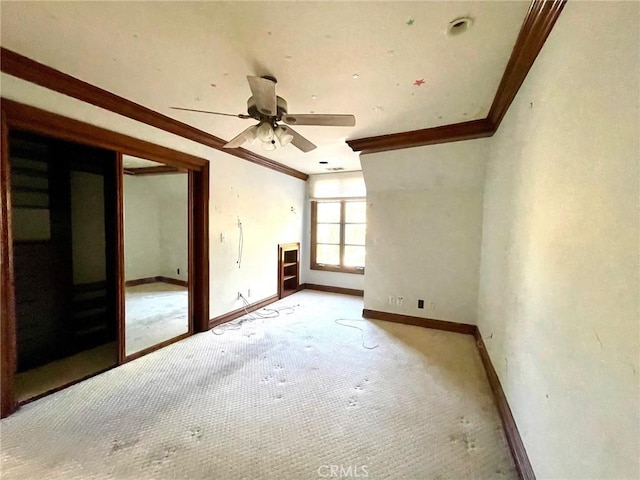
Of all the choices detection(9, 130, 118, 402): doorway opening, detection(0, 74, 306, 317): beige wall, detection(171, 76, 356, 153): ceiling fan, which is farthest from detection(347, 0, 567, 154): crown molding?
detection(9, 130, 118, 402): doorway opening

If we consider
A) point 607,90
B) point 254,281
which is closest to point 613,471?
point 607,90

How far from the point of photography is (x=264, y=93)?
1.71m

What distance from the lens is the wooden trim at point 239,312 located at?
348 cm

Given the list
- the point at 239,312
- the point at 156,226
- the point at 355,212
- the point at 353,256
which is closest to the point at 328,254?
the point at 353,256

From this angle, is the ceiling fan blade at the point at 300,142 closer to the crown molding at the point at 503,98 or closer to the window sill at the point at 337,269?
the crown molding at the point at 503,98

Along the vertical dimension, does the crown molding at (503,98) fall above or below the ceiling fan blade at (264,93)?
above

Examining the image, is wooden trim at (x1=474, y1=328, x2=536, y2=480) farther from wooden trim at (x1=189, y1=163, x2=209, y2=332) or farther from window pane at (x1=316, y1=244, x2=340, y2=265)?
window pane at (x1=316, y1=244, x2=340, y2=265)

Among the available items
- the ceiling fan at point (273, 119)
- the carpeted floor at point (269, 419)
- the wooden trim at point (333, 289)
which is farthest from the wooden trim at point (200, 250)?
the wooden trim at point (333, 289)

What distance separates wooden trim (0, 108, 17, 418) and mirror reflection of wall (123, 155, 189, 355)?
34.7 inches

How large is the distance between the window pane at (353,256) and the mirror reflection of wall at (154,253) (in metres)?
2.93

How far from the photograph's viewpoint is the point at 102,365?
2.56 m

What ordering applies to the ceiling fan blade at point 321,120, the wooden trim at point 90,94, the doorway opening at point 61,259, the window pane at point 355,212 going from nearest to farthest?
the wooden trim at point 90,94 < the ceiling fan blade at point 321,120 < the doorway opening at point 61,259 < the window pane at point 355,212

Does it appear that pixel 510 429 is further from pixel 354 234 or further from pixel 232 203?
pixel 354 234

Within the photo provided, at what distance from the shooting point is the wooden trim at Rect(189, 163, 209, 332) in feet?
10.6
